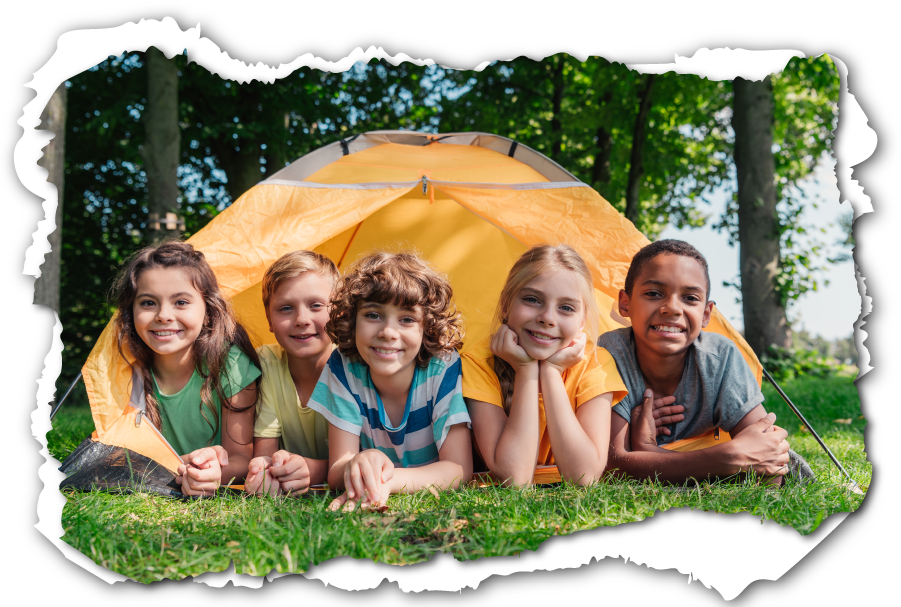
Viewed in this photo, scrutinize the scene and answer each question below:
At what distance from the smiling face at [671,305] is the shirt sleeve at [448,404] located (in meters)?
0.59

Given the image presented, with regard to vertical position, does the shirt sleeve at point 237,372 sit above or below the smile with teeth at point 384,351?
below

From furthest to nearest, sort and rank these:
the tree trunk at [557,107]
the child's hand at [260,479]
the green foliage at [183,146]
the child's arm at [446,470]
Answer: the tree trunk at [557,107]
the green foliage at [183,146]
the child's hand at [260,479]
the child's arm at [446,470]

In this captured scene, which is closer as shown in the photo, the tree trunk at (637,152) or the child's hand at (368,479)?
the child's hand at (368,479)

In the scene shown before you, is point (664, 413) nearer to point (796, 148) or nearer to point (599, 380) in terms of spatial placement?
point (599, 380)

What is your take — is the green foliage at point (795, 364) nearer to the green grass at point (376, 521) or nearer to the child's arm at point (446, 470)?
the green grass at point (376, 521)

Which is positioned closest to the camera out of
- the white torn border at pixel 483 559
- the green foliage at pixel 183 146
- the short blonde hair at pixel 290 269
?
the white torn border at pixel 483 559

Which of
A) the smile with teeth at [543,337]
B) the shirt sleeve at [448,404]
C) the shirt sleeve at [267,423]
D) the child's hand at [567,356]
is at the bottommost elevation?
the shirt sleeve at [267,423]

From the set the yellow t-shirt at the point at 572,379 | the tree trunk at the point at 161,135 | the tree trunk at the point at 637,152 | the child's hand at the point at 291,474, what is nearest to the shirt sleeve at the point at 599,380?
the yellow t-shirt at the point at 572,379

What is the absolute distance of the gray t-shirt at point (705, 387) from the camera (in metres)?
1.95

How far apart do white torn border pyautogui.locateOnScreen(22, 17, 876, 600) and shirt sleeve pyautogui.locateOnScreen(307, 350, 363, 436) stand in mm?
575

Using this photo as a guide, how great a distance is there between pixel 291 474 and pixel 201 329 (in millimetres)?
580

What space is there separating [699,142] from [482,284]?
222 inches

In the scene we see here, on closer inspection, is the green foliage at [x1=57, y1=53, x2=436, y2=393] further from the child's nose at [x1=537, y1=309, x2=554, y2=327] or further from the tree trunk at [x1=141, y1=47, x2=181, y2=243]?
the child's nose at [x1=537, y1=309, x2=554, y2=327]

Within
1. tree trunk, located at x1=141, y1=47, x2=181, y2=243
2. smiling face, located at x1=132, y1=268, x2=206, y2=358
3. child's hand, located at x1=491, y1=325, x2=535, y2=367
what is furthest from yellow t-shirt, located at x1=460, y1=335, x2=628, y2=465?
tree trunk, located at x1=141, y1=47, x2=181, y2=243
